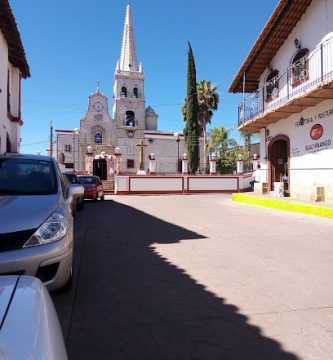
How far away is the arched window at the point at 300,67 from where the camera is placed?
552 inches

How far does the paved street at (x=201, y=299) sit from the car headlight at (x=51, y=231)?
0.79 meters

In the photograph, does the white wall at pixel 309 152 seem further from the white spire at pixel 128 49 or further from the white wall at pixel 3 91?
the white spire at pixel 128 49

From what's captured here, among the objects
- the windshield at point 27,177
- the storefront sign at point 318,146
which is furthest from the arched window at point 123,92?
the windshield at point 27,177

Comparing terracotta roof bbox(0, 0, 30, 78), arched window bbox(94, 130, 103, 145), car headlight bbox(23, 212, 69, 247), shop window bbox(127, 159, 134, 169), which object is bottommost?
car headlight bbox(23, 212, 69, 247)

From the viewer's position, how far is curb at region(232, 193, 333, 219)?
10.8 meters

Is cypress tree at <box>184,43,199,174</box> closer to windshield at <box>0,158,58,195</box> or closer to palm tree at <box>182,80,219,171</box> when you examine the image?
palm tree at <box>182,80,219,171</box>

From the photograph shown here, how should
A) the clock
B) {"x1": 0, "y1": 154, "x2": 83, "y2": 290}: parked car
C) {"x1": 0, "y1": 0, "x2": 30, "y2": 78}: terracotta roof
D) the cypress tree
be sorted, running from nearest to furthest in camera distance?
{"x1": 0, "y1": 154, "x2": 83, "y2": 290}: parked car
{"x1": 0, "y1": 0, "x2": 30, "y2": 78}: terracotta roof
the cypress tree
the clock

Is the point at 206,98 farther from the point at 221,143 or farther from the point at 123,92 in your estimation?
the point at 221,143

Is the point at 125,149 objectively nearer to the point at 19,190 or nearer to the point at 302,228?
the point at 302,228

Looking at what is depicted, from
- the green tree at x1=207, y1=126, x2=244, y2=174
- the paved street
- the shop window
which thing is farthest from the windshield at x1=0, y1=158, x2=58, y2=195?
the green tree at x1=207, y1=126, x2=244, y2=174

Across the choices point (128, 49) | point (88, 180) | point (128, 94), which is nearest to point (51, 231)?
point (88, 180)

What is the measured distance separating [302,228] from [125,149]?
39442 millimetres

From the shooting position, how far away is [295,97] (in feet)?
42.2

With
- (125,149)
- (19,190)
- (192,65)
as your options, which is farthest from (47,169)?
(125,149)
